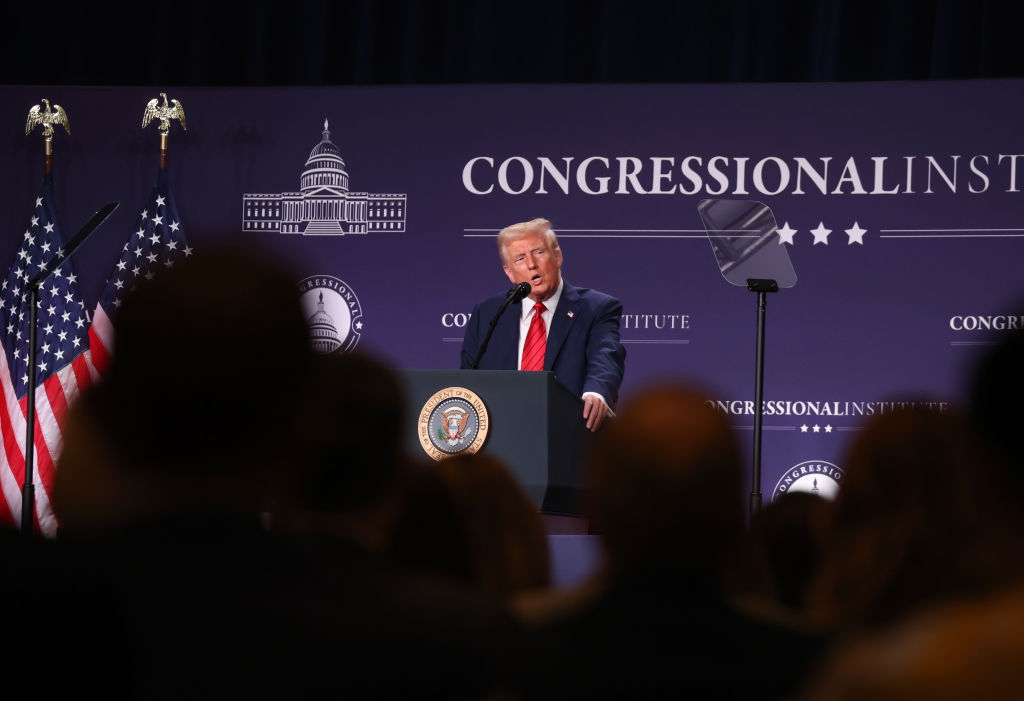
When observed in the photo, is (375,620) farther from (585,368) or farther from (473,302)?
(473,302)

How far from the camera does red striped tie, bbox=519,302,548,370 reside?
527 centimetres

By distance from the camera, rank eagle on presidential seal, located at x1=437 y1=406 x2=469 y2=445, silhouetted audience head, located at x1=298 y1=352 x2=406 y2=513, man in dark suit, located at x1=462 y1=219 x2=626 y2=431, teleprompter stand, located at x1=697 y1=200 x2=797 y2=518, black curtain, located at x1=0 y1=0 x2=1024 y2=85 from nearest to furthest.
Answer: silhouetted audience head, located at x1=298 y1=352 x2=406 y2=513 < eagle on presidential seal, located at x1=437 y1=406 x2=469 y2=445 < teleprompter stand, located at x1=697 y1=200 x2=797 y2=518 < man in dark suit, located at x1=462 y1=219 x2=626 y2=431 < black curtain, located at x1=0 y1=0 x2=1024 y2=85

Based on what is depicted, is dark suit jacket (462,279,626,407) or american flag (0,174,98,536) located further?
american flag (0,174,98,536)

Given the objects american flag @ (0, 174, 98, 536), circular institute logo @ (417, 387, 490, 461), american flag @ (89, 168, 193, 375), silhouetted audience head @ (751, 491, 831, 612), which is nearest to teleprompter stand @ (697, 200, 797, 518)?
circular institute logo @ (417, 387, 490, 461)

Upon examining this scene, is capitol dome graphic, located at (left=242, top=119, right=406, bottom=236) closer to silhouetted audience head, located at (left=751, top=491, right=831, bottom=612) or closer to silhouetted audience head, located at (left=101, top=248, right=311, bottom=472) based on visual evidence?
silhouetted audience head, located at (left=751, top=491, right=831, bottom=612)

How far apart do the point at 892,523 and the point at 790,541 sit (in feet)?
1.52

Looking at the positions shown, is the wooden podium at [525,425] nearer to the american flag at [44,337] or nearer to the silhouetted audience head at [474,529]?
the silhouetted audience head at [474,529]

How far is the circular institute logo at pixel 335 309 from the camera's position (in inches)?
246

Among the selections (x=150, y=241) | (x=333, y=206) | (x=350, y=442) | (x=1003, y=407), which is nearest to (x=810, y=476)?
(x=333, y=206)

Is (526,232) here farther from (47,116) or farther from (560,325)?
(47,116)

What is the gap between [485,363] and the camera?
5.32 metres

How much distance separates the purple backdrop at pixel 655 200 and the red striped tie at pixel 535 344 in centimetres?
75

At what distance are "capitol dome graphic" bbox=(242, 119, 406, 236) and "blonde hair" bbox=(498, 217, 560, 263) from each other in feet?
2.21

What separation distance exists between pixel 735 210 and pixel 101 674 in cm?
413
